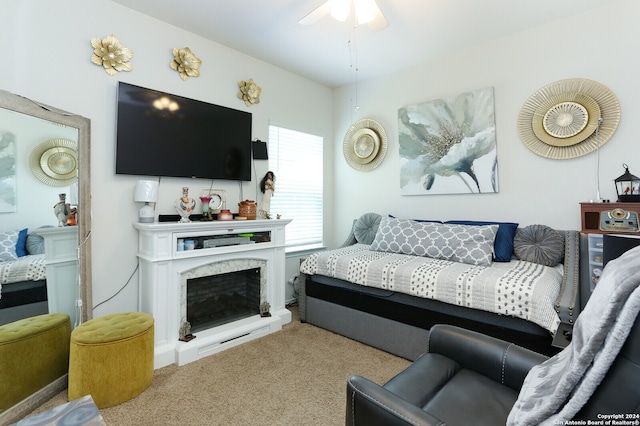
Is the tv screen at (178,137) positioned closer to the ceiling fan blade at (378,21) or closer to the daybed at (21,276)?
the daybed at (21,276)

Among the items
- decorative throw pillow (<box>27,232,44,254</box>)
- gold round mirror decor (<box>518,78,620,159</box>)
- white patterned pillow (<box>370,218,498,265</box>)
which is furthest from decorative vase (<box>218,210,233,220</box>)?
gold round mirror decor (<box>518,78,620,159</box>)

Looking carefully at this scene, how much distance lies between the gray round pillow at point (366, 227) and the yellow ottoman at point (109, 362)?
7.93ft

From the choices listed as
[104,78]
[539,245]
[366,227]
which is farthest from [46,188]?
[539,245]

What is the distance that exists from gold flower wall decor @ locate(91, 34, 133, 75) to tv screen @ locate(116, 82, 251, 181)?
0.53 ft

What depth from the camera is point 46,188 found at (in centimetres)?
195

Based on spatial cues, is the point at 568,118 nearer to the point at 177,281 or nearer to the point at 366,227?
the point at 366,227

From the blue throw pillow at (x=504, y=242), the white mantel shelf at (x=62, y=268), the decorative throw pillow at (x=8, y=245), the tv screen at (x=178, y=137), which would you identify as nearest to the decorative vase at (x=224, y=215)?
the tv screen at (x=178, y=137)

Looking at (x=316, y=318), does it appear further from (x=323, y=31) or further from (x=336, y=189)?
(x=323, y=31)

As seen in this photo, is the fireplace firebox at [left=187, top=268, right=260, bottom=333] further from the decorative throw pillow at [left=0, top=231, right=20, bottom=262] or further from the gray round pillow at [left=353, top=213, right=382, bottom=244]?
the gray round pillow at [left=353, top=213, right=382, bottom=244]

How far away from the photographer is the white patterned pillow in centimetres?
254

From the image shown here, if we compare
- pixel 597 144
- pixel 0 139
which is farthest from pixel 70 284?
pixel 597 144

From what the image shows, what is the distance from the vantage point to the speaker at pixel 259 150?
10.8 ft

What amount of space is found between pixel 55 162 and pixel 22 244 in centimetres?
57

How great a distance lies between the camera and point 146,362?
6.39ft
